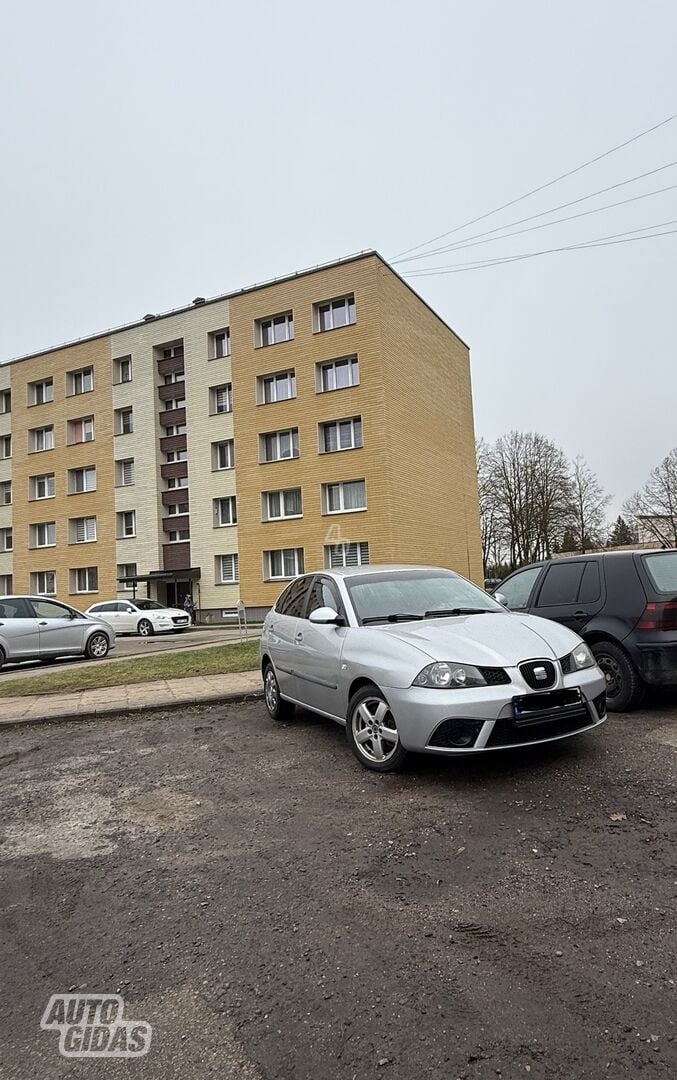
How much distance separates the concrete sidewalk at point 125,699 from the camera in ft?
25.2

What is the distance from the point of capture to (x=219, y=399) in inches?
1296

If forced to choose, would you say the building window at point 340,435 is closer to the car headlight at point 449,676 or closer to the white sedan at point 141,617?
the white sedan at point 141,617

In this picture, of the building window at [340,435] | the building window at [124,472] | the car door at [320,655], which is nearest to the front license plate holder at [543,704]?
the car door at [320,655]

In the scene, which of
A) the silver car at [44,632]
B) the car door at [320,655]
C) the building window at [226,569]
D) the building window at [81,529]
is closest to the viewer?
the car door at [320,655]

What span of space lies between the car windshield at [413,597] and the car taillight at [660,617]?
1456 millimetres

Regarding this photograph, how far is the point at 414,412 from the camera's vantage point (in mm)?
30188

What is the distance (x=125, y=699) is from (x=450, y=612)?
15.5 feet

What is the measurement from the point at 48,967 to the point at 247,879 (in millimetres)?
948

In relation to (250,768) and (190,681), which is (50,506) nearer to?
(190,681)

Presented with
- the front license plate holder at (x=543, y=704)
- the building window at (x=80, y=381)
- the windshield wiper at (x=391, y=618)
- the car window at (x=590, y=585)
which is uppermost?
the building window at (x=80, y=381)

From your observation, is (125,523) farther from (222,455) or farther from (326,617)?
(326,617)

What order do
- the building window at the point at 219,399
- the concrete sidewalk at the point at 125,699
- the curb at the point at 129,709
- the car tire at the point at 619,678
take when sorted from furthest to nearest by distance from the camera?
the building window at the point at 219,399 < the concrete sidewalk at the point at 125,699 < the curb at the point at 129,709 < the car tire at the point at 619,678

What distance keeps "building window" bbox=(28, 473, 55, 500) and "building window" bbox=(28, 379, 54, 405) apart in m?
4.43

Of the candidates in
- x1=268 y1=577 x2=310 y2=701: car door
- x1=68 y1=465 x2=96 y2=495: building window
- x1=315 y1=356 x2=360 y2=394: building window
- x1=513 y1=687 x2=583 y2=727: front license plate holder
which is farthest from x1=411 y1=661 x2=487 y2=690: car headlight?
x1=68 y1=465 x2=96 y2=495: building window
